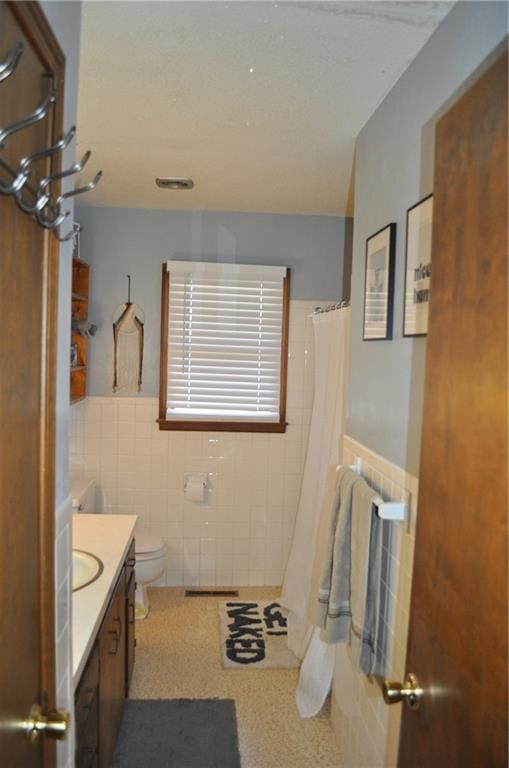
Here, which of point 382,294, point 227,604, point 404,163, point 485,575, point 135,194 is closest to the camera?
point 485,575

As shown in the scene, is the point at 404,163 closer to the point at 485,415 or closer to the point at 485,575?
the point at 485,415

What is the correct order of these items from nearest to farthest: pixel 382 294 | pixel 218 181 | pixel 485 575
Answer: pixel 485 575
pixel 382 294
pixel 218 181

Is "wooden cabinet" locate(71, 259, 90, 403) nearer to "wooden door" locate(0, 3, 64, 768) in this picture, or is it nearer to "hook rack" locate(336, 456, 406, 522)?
"hook rack" locate(336, 456, 406, 522)

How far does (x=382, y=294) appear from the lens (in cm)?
186

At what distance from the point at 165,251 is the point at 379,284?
6.48 feet

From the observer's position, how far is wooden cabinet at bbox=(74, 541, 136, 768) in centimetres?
157

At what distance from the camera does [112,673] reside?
6.66ft

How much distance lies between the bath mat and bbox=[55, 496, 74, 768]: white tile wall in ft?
5.61

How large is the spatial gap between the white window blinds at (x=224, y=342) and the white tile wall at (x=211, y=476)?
0.41 feet

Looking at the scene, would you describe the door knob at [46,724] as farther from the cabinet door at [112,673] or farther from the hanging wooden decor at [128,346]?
the hanging wooden decor at [128,346]

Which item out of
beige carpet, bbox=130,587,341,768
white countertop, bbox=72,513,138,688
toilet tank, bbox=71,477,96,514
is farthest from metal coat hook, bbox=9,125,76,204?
toilet tank, bbox=71,477,96,514

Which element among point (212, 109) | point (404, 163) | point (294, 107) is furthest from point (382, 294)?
point (212, 109)

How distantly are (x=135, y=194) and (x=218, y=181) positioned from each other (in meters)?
0.56

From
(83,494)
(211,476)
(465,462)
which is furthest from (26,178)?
(211,476)
